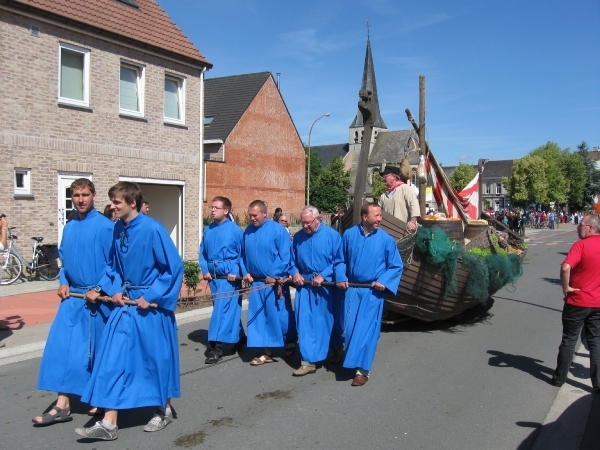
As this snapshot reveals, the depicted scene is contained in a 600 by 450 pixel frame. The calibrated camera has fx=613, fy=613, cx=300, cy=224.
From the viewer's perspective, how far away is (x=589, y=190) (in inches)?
3083

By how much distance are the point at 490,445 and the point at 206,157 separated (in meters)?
30.2

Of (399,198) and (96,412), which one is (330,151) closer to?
(399,198)

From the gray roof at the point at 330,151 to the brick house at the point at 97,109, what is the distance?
8671 centimetres

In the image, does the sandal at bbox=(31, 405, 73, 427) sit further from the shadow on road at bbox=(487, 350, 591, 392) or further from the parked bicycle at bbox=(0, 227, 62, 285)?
the parked bicycle at bbox=(0, 227, 62, 285)

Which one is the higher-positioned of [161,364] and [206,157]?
[206,157]

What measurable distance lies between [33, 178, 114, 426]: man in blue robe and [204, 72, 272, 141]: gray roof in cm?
2836

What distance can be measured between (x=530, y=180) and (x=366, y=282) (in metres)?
59.7

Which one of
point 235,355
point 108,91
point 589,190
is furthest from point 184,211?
point 589,190

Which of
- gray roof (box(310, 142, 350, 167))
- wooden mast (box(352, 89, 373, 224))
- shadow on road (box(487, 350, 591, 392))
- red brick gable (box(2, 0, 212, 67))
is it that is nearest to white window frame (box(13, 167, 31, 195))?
red brick gable (box(2, 0, 212, 67))

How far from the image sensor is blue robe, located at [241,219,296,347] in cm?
706

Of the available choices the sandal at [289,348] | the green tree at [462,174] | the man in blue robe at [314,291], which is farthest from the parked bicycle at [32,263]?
the green tree at [462,174]

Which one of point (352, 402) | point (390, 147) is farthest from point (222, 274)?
point (390, 147)

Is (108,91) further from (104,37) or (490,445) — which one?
(490,445)

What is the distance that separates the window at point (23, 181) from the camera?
1366 centimetres
